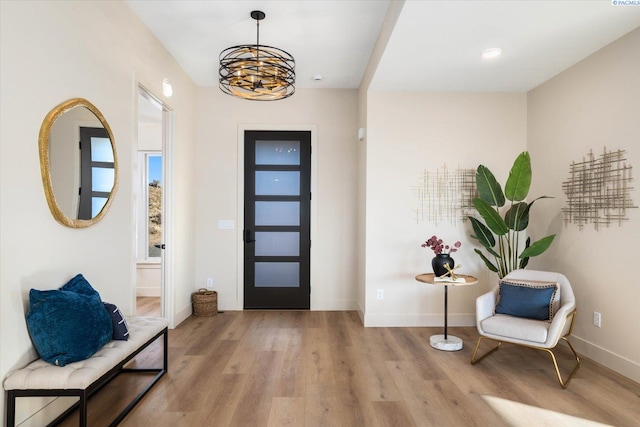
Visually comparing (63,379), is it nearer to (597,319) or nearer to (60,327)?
(60,327)

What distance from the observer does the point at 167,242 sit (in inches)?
167

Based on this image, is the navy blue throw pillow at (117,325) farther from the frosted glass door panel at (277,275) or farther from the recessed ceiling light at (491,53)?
the recessed ceiling light at (491,53)

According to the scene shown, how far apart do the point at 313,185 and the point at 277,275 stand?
1290 mm

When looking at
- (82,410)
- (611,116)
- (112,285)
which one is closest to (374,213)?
(611,116)

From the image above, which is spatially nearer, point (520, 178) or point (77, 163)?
point (77, 163)

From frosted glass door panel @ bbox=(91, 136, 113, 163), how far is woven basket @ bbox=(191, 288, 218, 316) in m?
2.36

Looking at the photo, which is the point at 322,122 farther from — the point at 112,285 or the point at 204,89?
the point at 112,285

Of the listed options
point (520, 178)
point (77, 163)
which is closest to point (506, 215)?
point (520, 178)

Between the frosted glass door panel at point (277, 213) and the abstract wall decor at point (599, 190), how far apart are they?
3062 mm

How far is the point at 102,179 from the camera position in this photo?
9.20 ft

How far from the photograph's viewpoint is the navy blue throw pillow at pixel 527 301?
323cm

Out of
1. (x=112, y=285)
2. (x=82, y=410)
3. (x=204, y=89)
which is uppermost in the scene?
(x=204, y=89)

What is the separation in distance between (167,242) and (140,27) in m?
2.12

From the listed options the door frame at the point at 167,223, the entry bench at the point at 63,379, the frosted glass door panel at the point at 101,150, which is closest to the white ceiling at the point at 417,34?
the door frame at the point at 167,223
